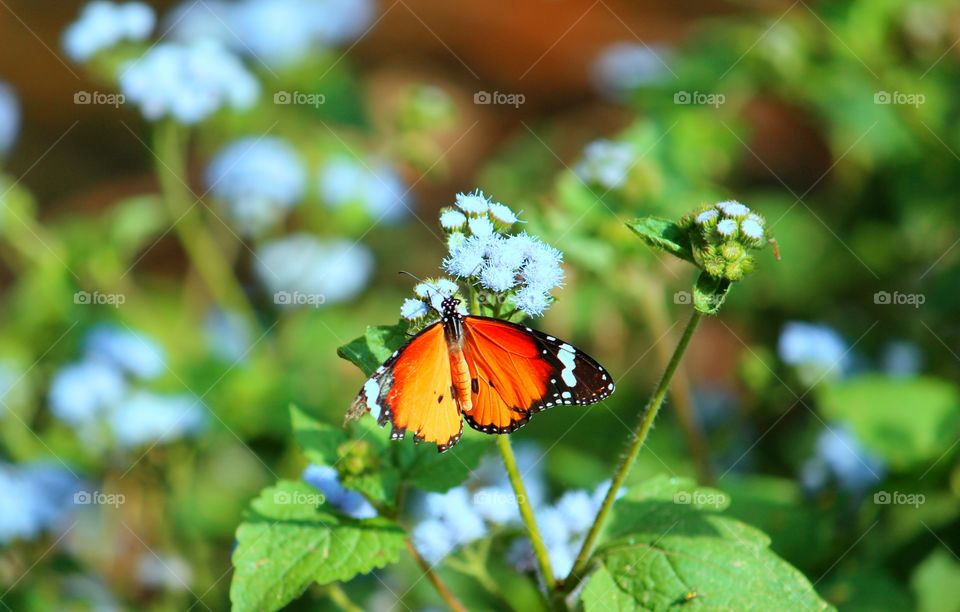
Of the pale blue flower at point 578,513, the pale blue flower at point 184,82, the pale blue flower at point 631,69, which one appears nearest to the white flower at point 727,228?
the pale blue flower at point 578,513

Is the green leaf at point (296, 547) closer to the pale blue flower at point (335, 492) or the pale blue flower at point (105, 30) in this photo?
the pale blue flower at point (335, 492)

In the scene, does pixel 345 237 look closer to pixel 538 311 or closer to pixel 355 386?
pixel 355 386

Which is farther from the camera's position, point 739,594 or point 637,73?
A: point 637,73

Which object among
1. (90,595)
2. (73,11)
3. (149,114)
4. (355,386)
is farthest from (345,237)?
(73,11)

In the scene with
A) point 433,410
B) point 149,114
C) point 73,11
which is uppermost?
point 73,11

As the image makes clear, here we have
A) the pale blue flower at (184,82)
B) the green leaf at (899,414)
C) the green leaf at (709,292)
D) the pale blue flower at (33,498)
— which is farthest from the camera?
the pale blue flower at (184,82)

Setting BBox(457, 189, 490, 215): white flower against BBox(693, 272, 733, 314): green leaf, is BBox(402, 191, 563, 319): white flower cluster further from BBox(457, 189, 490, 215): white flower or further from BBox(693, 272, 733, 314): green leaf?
BBox(693, 272, 733, 314): green leaf

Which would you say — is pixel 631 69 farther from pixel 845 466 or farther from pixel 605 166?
pixel 845 466
